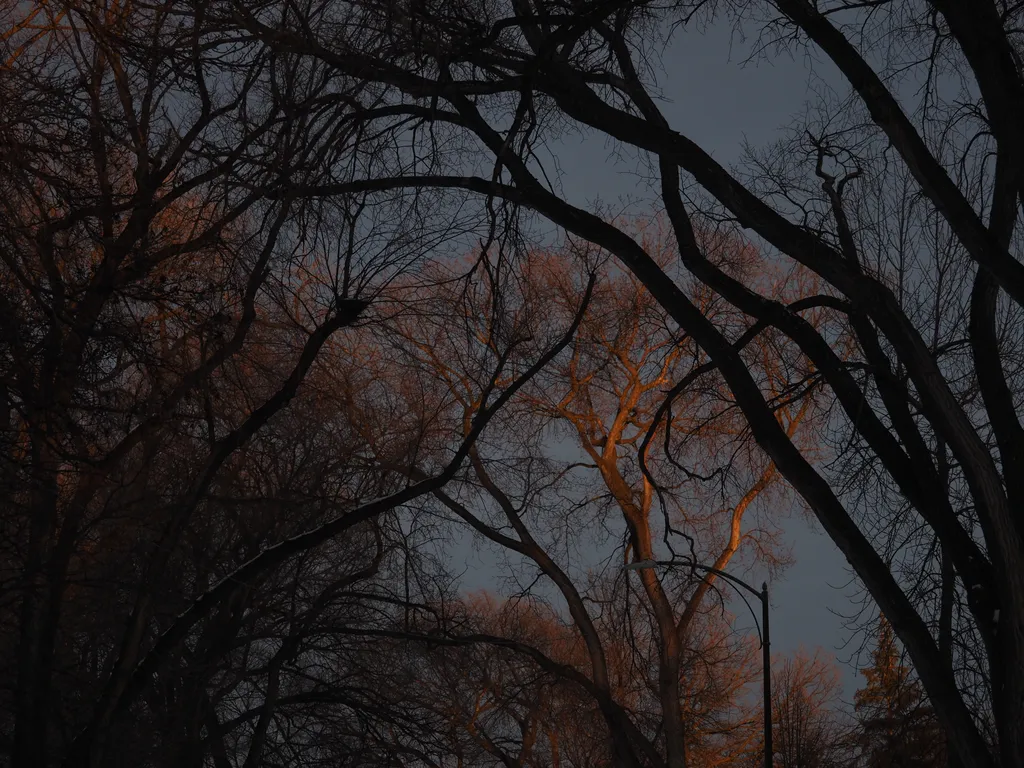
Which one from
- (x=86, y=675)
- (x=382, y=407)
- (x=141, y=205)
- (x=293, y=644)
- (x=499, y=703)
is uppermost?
(x=382, y=407)

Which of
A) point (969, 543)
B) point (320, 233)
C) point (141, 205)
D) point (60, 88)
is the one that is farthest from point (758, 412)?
point (60, 88)

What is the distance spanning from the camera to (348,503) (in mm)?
11531

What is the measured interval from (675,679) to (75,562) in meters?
12.6

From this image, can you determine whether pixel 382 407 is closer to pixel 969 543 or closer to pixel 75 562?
pixel 75 562

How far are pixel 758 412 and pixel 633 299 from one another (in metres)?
13.1

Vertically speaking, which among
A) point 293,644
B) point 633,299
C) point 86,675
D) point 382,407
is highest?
point 633,299

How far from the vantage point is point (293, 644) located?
12055mm

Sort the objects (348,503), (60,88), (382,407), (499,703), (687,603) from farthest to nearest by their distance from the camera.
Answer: (687,603) < (499,703) < (382,407) < (348,503) < (60,88)

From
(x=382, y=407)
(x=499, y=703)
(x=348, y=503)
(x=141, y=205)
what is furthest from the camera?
(x=499, y=703)

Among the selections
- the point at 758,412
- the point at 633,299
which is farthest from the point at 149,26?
the point at 633,299

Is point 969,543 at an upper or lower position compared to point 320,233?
lower

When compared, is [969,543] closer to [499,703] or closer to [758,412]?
[758,412]

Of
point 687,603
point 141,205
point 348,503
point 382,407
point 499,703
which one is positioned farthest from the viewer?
point 687,603

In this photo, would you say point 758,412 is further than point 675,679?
No
